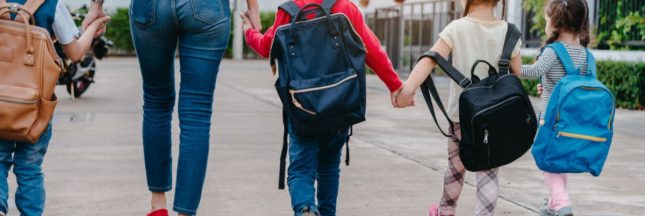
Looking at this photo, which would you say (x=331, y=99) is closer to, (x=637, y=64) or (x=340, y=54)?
(x=340, y=54)

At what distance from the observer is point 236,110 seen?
13.0 meters

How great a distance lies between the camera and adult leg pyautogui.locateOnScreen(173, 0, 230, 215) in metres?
4.07

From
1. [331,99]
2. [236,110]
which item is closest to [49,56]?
[331,99]

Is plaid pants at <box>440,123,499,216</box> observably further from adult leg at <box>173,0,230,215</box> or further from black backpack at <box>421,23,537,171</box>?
adult leg at <box>173,0,230,215</box>

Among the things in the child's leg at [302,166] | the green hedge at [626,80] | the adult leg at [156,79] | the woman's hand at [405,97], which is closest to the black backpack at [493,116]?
the woman's hand at [405,97]

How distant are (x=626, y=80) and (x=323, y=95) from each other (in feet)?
35.6

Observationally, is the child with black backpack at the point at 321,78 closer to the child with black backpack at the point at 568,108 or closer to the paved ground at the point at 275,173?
the child with black backpack at the point at 568,108

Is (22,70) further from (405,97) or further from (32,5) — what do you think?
(405,97)

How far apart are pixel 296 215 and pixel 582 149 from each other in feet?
4.96

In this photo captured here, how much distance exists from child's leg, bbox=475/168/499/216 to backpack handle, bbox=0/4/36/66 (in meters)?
2.06

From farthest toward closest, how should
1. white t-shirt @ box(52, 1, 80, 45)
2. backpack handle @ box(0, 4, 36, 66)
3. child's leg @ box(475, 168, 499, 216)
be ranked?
child's leg @ box(475, 168, 499, 216) < white t-shirt @ box(52, 1, 80, 45) < backpack handle @ box(0, 4, 36, 66)

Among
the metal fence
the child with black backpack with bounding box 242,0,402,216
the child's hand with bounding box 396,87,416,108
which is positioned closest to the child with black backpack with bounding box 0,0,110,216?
the child with black backpack with bounding box 242,0,402,216

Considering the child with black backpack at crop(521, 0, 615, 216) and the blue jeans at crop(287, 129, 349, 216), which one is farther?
the child with black backpack at crop(521, 0, 615, 216)

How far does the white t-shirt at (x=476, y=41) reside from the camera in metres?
4.52
